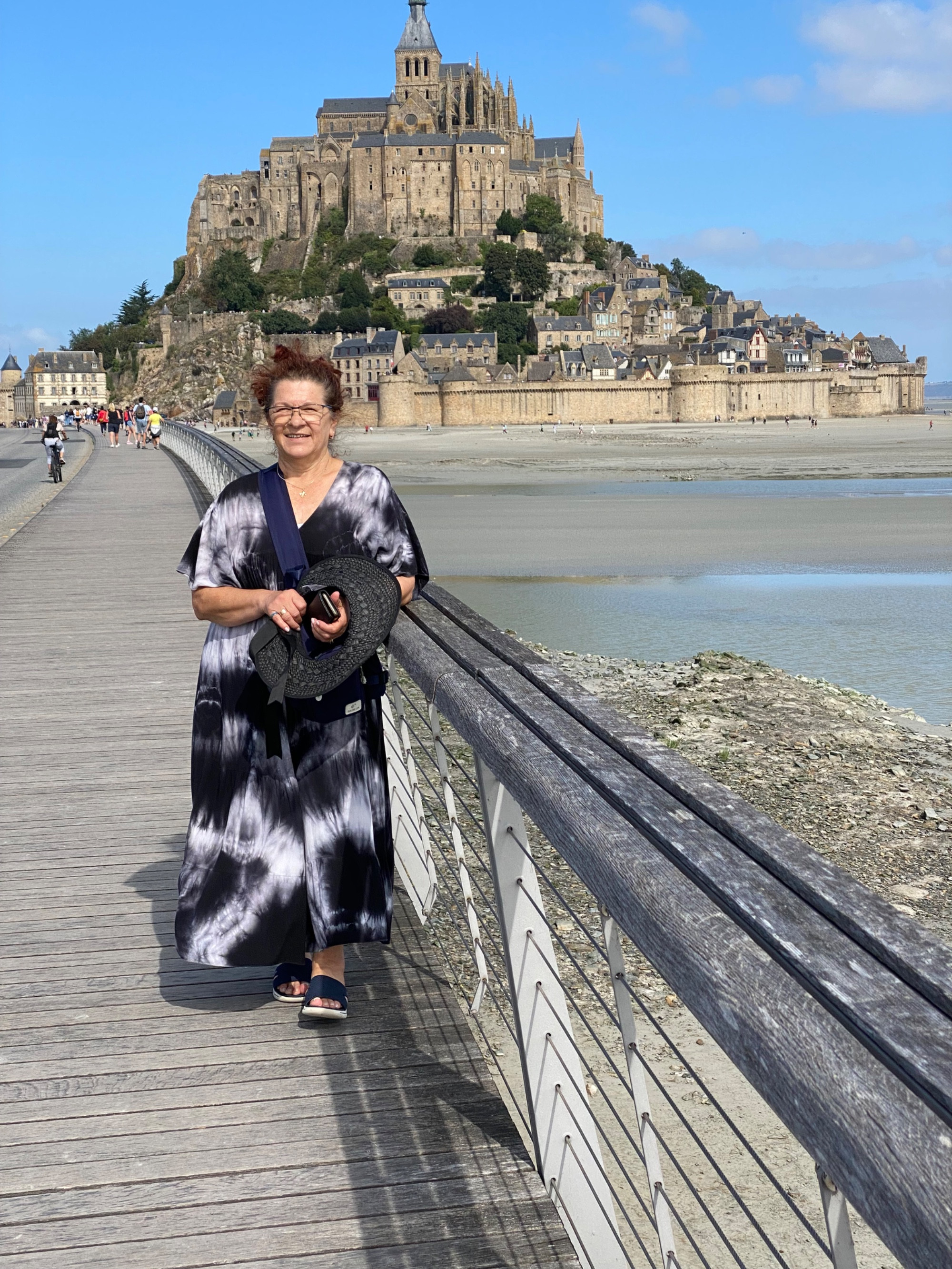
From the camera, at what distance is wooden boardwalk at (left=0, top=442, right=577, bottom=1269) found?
6.25 ft

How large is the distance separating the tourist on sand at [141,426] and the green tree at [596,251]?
58.7 meters

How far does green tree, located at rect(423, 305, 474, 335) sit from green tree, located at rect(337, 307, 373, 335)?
411 cm

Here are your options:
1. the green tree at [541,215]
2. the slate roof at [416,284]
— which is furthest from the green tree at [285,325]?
the green tree at [541,215]

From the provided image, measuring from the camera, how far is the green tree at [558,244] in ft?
298

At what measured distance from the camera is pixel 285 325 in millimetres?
87812

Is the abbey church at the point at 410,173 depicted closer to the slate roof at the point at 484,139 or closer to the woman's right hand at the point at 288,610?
the slate roof at the point at 484,139

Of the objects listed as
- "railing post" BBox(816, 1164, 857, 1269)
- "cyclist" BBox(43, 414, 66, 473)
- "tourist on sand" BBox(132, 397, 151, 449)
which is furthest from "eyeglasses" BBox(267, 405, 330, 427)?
"tourist on sand" BBox(132, 397, 151, 449)

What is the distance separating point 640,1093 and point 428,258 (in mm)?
90691

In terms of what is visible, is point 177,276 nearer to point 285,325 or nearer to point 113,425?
point 285,325

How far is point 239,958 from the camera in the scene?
2.62m

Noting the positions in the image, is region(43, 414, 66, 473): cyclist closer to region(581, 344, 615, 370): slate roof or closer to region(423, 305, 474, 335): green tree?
region(581, 344, 615, 370): slate roof

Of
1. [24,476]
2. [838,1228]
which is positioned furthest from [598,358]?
[838,1228]

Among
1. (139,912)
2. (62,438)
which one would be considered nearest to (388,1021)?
(139,912)

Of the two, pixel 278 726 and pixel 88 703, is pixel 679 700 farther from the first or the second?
pixel 278 726
